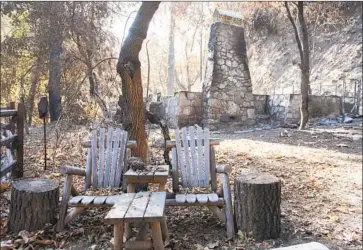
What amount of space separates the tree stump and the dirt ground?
9cm

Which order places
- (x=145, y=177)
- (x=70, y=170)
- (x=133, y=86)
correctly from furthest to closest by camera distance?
(x=133, y=86) → (x=70, y=170) → (x=145, y=177)

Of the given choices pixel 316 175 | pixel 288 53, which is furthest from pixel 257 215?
pixel 288 53

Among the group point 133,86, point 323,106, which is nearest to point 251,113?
point 323,106

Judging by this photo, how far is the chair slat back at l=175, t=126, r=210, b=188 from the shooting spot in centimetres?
335

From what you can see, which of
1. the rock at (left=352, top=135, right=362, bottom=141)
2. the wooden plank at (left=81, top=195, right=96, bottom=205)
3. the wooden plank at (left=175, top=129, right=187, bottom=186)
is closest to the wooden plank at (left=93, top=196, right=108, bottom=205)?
the wooden plank at (left=81, top=195, right=96, bottom=205)

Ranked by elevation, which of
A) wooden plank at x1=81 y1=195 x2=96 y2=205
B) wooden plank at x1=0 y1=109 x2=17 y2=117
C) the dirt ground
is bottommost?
the dirt ground

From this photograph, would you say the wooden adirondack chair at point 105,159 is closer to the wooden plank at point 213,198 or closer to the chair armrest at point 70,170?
the chair armrest at point 70,170

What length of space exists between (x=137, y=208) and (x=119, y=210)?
0.39ft

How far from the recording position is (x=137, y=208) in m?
2.29

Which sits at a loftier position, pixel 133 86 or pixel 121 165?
pixel 133 86

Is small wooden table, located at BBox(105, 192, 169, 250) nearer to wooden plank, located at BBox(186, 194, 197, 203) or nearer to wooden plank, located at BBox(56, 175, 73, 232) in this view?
wooden plank, located at BBox(186, 194, 197, 203)

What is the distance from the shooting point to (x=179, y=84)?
2236 cm

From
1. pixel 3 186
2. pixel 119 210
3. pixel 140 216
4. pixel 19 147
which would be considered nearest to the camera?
pixel 140 216

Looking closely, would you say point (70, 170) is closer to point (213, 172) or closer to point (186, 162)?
point (186, 162)
